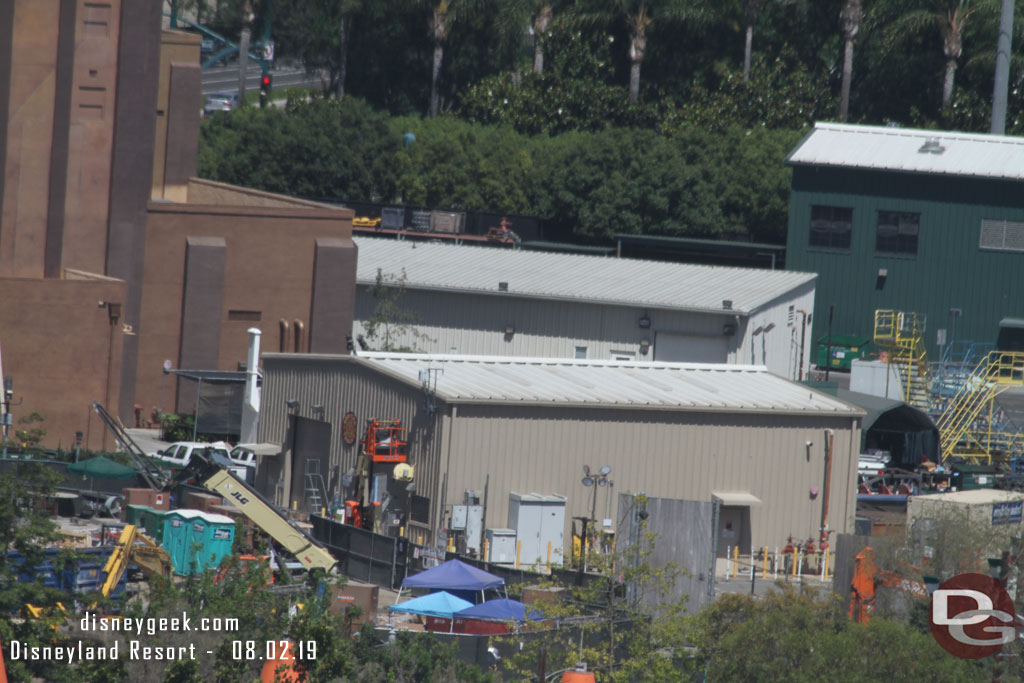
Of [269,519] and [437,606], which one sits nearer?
[437,606]

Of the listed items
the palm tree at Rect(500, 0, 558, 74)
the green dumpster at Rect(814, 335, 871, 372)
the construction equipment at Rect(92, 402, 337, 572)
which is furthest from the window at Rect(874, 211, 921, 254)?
the palm tree at Rect(500, 0, 558, 74)

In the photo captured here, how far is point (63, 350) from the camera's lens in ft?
156

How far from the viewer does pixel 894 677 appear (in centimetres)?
2200

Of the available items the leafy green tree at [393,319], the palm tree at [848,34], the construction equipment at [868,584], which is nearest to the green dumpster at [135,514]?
the construction equipment at [868,584]

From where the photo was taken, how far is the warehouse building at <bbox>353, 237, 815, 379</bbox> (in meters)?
53.7

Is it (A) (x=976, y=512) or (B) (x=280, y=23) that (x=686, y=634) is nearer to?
(A) (x=976, y=512)

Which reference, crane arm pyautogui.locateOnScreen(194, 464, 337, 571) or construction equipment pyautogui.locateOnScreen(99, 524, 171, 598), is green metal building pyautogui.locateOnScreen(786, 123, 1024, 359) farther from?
construction equipment pyautogui.locateOnScreen(99, 524, 171, 598)

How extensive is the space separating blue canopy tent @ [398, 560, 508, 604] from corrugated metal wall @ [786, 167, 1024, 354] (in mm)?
33009

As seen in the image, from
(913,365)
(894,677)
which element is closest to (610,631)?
(894,677)

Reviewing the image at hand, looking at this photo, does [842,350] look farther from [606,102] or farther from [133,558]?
[133,558]

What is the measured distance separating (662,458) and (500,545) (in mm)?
4578

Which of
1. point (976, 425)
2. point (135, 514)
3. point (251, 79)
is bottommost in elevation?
point (135, 514)


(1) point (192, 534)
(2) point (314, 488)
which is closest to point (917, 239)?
(2) point (314, 488)

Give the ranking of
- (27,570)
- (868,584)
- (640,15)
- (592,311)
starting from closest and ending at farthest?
1. (27,570)
2. (868,584)
3. (592,311)
4. (640,15)
